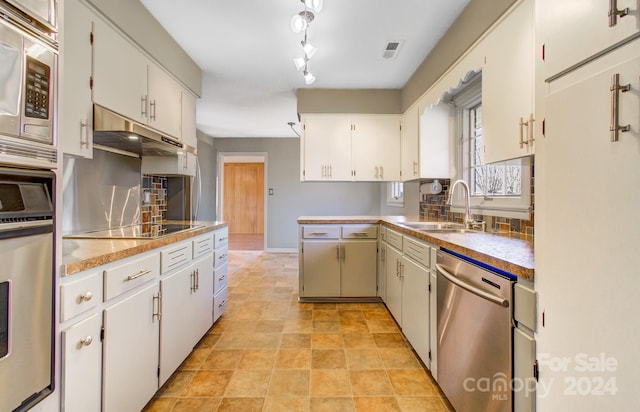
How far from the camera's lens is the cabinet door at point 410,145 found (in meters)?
3.07

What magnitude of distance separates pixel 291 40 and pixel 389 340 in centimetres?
265

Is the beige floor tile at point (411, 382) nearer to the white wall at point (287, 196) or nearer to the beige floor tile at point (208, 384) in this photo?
the beige floor tile at point (208, 384)

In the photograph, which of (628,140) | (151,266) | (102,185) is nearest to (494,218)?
(628,140)

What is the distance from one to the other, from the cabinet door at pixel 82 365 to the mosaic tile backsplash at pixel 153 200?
147 centimetres

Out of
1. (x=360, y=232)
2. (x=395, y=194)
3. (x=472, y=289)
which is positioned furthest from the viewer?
(x=395, y=194)

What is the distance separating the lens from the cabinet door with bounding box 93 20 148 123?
1.68 m

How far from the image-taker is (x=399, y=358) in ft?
6.88

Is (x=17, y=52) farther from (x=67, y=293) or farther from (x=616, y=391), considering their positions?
(x=616, y=391)

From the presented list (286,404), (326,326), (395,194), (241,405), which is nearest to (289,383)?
(286,404)

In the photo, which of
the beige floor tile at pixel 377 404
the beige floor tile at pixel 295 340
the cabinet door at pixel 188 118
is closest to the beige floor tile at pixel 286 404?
the beige floor tile at pixel 377 404

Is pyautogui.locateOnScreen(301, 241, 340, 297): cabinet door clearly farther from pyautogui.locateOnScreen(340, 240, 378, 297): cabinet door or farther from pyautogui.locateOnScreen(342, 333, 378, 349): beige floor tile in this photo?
pyautogui.locateOnScreen(342, 333, 378, 349): beige floor tile

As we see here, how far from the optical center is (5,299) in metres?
0.83

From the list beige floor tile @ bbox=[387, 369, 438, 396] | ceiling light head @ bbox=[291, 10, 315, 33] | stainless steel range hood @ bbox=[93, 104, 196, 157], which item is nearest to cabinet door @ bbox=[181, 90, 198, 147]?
stainless steel range hood @ bbox=[93, 104, 196, 157]

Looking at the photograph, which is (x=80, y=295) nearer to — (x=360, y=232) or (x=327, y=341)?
(x=327, y=341)
